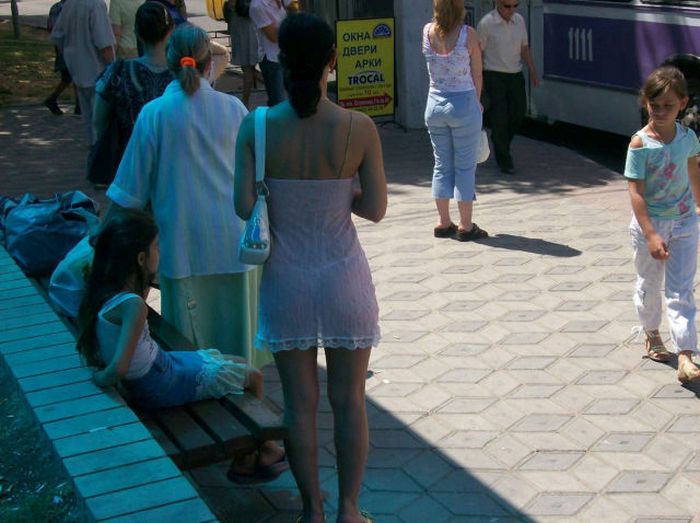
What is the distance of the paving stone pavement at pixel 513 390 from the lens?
186 inches

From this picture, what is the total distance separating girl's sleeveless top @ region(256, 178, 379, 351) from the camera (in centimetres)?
392

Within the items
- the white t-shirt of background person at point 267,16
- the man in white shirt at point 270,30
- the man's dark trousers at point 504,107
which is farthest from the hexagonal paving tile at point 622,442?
the white t-shirt of background person at point 267,16

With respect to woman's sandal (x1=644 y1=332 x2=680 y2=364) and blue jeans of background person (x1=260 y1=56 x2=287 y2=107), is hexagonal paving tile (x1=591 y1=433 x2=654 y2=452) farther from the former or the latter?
blue jeans of background person (x1=260 y1=56 x2=287 y2=107)

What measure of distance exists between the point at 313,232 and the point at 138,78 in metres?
Result: 2.01

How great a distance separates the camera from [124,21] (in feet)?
39.9

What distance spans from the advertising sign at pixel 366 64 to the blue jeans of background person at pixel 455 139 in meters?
4.50

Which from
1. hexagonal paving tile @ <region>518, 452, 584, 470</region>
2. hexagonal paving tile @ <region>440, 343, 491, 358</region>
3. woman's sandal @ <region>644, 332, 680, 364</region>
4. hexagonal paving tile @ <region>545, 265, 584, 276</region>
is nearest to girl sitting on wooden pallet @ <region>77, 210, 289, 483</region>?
hexagonal paving tile @ <region>518, 452, 584, 470</region>

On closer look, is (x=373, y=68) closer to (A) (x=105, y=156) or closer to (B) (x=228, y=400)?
(A) (x=105, y=156)

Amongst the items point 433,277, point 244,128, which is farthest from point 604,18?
point 244,128

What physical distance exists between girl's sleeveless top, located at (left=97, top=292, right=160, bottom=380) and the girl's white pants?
2516 mm

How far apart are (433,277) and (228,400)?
3430 millimetres

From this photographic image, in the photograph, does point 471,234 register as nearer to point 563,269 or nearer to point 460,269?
point 460,269

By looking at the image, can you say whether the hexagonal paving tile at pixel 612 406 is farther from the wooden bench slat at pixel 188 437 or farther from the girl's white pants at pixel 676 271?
the wooden bench slat at pixel 188 437

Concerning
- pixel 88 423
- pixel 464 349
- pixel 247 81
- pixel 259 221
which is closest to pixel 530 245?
pixel 464 349
